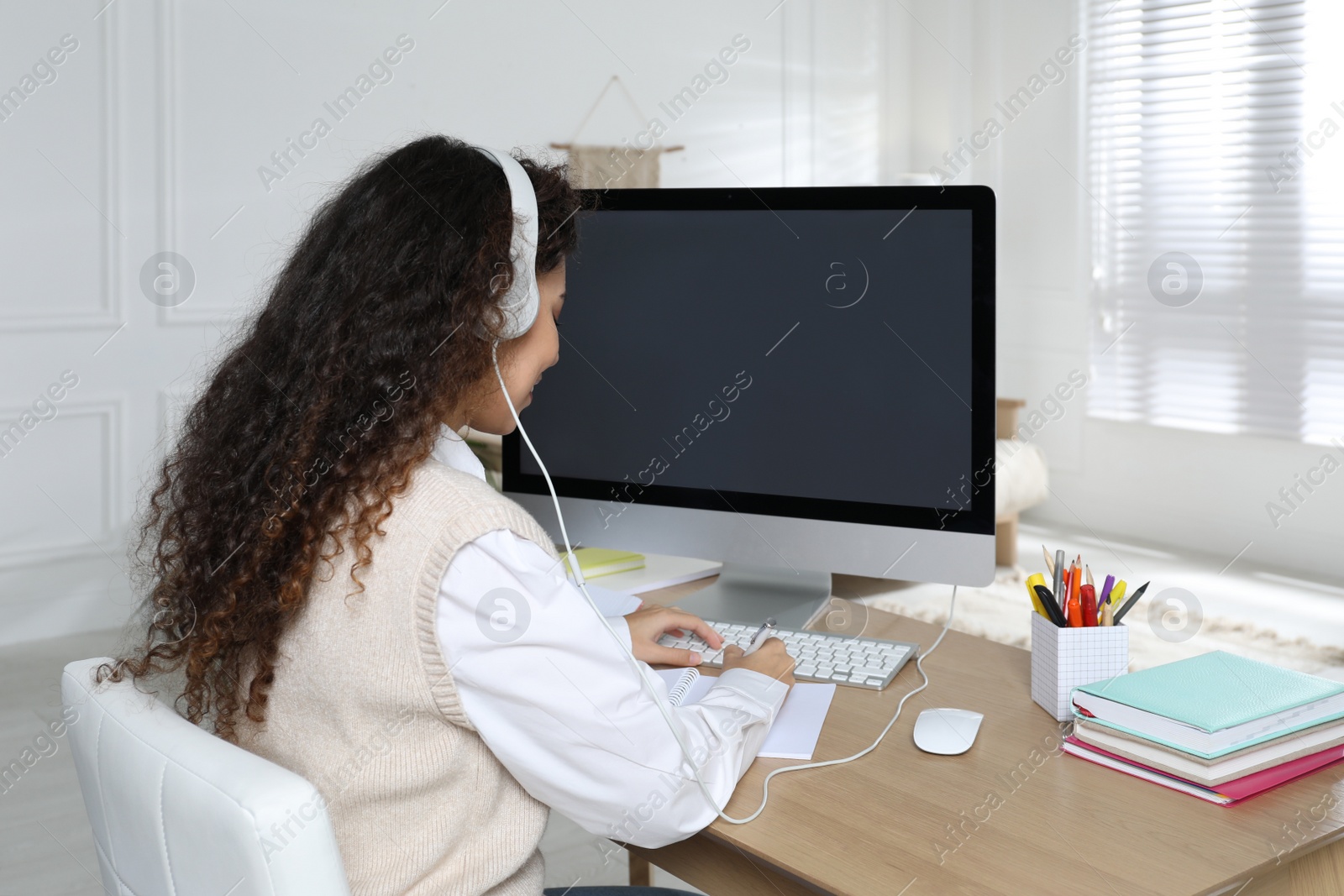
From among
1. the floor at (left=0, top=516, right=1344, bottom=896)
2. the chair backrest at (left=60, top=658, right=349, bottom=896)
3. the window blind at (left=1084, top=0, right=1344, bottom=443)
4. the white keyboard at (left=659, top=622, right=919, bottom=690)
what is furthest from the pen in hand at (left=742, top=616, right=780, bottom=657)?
the window blind at (left=1084, top=0, right=1344, bottom=443)

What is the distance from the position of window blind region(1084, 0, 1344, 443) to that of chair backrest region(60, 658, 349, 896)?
421 cm

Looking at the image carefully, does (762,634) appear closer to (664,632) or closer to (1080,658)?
(664,632)

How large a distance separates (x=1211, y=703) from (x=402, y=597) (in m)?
0.70

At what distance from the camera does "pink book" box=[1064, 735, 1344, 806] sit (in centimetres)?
96

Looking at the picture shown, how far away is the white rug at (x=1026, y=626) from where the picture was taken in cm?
320

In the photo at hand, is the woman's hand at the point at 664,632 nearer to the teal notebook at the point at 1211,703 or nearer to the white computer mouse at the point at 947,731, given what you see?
the white computer mouse at the point at 947,731

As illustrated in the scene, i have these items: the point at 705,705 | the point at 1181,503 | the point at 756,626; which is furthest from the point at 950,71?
the point at 705,705

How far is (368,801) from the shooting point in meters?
0.89

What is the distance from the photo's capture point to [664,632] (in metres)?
1.37

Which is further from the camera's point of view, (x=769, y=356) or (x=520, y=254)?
(x=769, y=356)

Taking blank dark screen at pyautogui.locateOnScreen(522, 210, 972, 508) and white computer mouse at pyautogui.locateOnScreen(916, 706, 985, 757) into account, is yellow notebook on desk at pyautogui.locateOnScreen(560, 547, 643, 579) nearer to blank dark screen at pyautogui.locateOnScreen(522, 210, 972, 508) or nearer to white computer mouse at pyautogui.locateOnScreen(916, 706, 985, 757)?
blank dark screen at pyautogui.locateOnScreen(522, 210, 972, 508)

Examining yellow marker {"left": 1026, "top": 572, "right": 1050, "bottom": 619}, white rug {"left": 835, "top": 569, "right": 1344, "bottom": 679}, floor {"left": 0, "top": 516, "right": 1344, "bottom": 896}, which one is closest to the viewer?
yellow marker {"left": 1026, "top": 572, "right": 1050, "bottom": 619}

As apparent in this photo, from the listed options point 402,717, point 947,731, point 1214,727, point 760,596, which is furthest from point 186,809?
point 760,596

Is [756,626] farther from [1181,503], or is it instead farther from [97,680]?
[1181,503]
